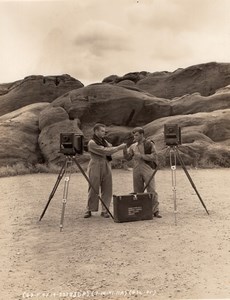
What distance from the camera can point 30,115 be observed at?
77.0 feet

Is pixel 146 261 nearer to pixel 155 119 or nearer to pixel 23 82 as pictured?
pixel 155 119

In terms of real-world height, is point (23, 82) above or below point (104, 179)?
above

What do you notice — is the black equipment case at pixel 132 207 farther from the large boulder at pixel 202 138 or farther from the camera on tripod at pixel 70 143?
the large boulder at pixel 202 138

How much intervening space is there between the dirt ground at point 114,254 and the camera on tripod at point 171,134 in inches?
59.8

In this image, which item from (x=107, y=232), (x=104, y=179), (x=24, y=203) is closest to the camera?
(x=107, y=232)

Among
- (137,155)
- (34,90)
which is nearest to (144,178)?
(137,155)

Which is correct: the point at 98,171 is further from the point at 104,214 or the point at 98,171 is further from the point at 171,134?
the point at 171,134

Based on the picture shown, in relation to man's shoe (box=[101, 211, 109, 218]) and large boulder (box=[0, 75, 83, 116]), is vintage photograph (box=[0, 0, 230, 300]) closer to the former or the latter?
man's shoe (box=[101, 211, 109, 218])

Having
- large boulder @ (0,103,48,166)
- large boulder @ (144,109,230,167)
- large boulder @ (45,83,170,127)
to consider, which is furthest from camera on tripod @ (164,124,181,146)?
large boulder @ (45,83,170,127)

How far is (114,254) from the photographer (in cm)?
652

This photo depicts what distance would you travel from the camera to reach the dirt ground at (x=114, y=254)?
5223 mm

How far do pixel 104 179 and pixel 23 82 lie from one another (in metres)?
20.7

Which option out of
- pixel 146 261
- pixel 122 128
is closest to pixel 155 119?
pixel 122 128

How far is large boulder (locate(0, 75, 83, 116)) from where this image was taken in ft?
91.2
